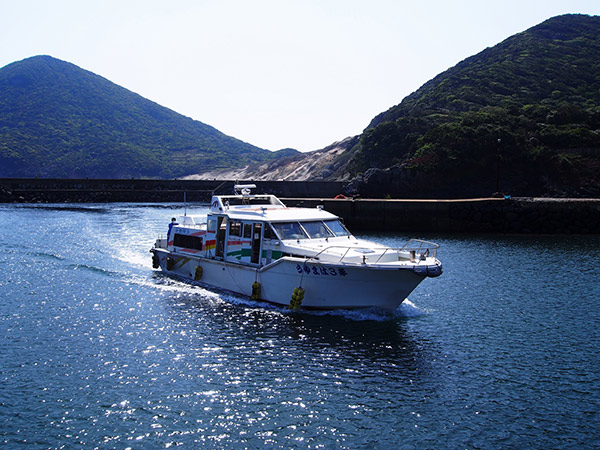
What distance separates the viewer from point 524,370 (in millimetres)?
14102

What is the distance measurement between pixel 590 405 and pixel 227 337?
9.75m

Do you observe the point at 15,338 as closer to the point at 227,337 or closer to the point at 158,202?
the point at 227,337

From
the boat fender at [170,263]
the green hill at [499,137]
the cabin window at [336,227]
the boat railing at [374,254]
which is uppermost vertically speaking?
the green hill at [499,137]

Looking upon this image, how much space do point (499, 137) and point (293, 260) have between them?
4934cm

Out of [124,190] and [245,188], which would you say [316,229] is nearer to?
[245,188]

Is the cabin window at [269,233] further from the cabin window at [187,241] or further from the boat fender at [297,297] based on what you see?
the cabin window at [187,241]

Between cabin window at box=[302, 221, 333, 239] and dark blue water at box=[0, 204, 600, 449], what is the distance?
3.22m

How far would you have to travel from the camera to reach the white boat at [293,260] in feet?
56.4

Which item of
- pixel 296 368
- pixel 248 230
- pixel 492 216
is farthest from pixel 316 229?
pixel 492 216

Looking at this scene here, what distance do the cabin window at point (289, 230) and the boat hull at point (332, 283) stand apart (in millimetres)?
1306

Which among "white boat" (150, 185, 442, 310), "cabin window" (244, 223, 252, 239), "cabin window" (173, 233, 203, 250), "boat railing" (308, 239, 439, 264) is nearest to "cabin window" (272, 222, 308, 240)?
"white boat" (150, 185, 442, 310)

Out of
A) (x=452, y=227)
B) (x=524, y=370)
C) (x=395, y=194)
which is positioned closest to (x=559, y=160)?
(x=395, y=194)

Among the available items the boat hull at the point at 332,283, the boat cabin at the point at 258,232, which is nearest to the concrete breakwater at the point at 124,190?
the boat cabin at the point at 258,232

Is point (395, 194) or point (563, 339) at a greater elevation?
point (395, 194)
